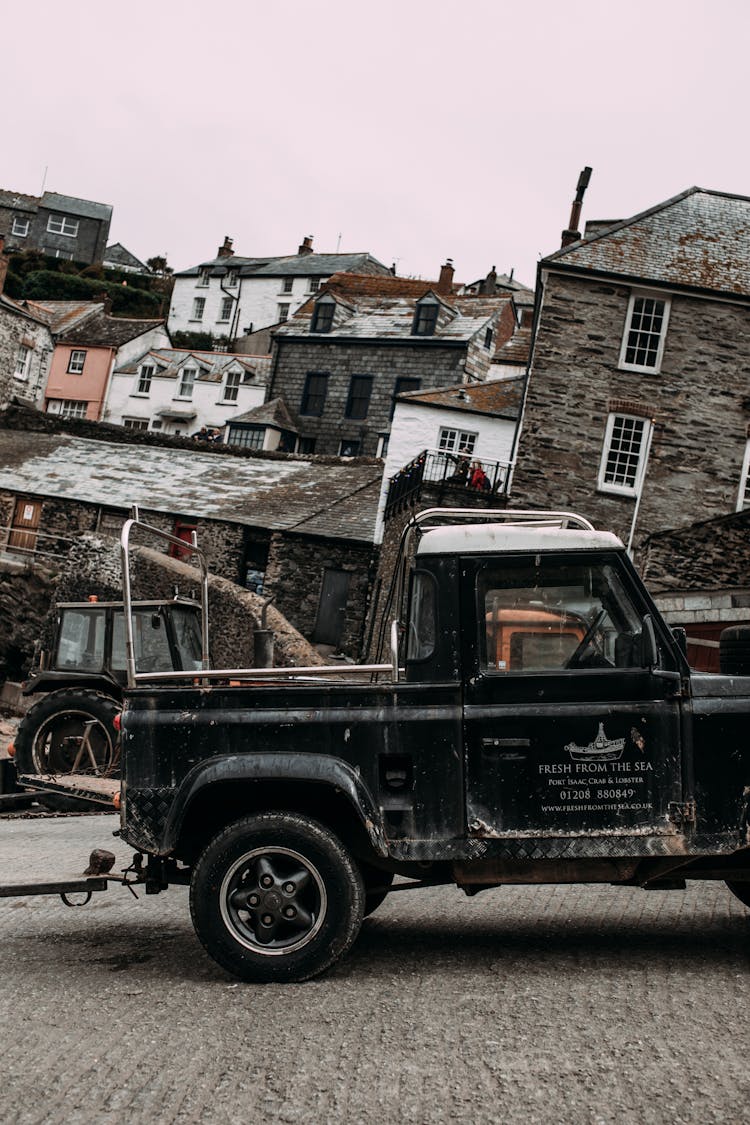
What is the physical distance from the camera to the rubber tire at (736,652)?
20.5 ft

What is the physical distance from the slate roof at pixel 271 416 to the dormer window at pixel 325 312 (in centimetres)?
391

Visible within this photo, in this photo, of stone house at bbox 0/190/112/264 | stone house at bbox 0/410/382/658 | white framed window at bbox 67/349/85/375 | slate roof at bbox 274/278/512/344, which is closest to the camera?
stone house at bbox 0/410/382/658

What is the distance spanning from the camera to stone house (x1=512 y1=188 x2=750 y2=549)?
90.6 ft

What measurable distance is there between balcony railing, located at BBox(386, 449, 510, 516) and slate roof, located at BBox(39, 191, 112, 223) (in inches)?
2555

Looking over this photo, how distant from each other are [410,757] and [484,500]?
23.7 m

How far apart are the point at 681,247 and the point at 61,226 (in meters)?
71.8

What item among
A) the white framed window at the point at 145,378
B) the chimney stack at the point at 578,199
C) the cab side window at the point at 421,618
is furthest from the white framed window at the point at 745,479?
the white framed window at the point at 145,378

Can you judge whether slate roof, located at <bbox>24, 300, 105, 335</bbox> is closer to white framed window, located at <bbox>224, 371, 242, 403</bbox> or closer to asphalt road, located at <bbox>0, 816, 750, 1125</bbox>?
white framed window, located at <bbox>224, 371, 242, 403</bbox>

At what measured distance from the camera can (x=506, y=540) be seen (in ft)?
19.3

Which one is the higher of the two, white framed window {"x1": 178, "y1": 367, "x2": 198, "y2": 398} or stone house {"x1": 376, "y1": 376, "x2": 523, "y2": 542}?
white framed window {"x1": 178, "y1": 367, "x2": 198, "y2": 398}

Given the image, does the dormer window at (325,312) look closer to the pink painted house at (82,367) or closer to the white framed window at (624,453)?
the pink painted house at (82,367)

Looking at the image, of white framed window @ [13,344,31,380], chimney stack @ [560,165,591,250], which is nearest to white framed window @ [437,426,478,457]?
chimney stack @ [560,165,591,250]

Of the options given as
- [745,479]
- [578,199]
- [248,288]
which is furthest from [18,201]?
[745,479]

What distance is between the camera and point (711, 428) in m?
27.8
